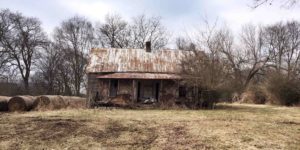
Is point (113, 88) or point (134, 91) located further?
point (113, 88)

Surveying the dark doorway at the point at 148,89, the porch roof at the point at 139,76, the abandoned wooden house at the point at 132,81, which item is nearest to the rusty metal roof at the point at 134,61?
the abandoned wooden house at the point at 132,81

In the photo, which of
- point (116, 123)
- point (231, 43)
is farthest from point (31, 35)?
point (116, 123)

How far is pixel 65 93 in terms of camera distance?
37469 millimetres

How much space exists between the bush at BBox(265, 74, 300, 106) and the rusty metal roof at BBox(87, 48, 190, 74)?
24.6 ft

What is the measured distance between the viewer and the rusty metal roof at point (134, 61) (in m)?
22.3

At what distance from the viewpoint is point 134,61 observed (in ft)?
76.5

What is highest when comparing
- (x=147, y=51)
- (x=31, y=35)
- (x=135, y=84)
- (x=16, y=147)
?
(x=31, y=35)

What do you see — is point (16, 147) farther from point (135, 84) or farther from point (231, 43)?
point (231, 43)

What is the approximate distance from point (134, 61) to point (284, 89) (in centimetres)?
1153

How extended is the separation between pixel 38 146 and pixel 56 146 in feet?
1.39

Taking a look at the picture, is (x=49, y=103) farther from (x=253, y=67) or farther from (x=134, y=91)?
(x=253, y=67)

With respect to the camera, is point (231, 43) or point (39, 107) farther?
point (231, 43)

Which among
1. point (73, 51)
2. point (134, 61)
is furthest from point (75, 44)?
point (134, 61)

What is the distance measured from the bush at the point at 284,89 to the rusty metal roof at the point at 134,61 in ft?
24.6
